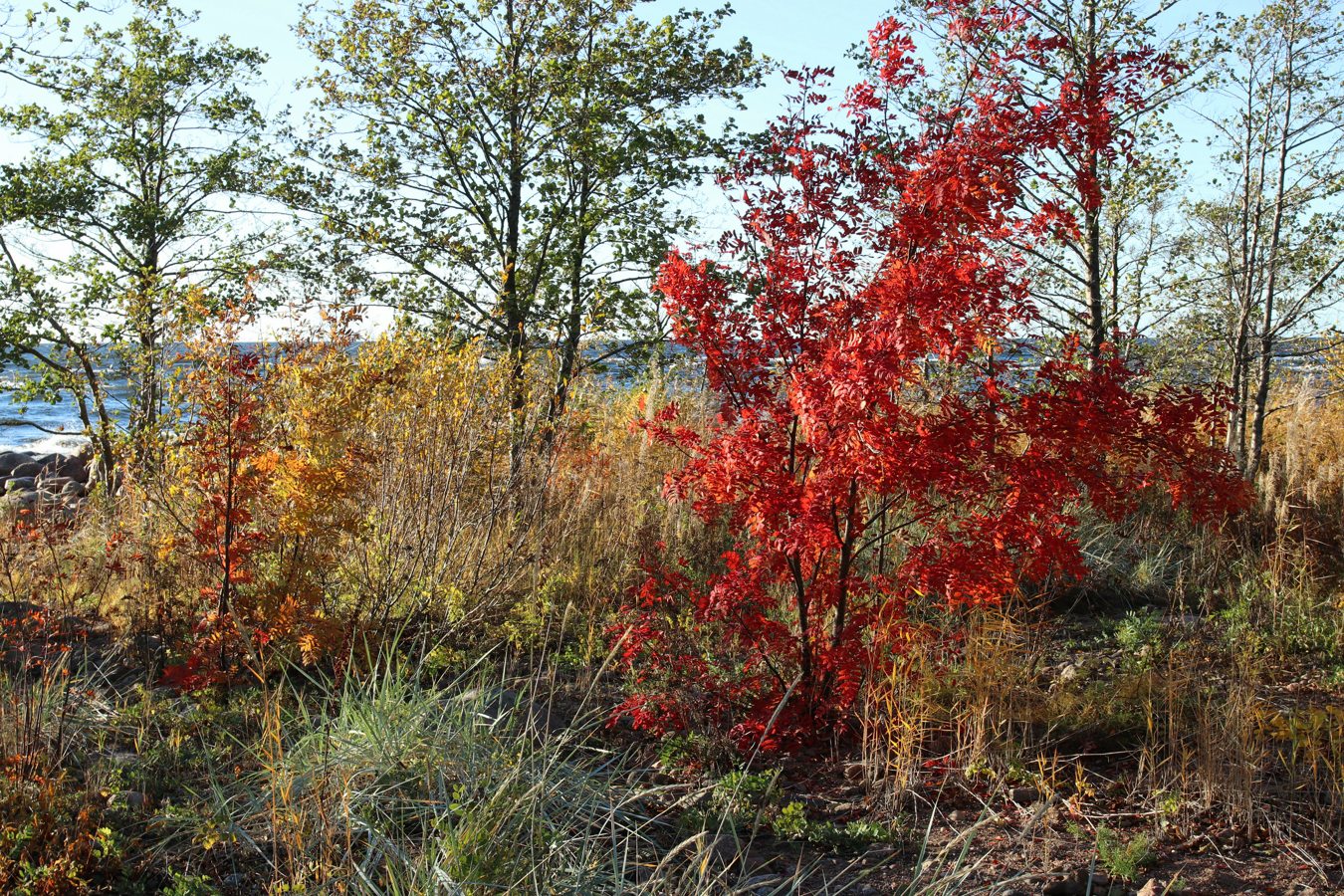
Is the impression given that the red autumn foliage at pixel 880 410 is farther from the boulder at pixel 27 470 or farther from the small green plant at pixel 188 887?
the boulder at pixel 27 470

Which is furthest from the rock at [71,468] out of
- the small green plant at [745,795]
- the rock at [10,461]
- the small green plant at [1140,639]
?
the small green plant at [1140,639]

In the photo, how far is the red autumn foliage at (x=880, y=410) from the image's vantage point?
3785mm

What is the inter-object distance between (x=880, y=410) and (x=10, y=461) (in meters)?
20.9

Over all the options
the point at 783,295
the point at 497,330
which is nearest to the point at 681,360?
the point at 497,330

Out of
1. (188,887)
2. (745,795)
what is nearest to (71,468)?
(188,887)

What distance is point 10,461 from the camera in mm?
19609

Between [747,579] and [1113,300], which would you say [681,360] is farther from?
[747,579]

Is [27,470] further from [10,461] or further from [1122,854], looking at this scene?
[1122,854]

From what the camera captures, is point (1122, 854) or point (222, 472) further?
point (222, 472)

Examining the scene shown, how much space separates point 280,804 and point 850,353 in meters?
2.53

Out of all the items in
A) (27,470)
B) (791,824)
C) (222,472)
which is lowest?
(791,824)

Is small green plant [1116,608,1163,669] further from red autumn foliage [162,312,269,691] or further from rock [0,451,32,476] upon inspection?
rock [0,451,32,476]

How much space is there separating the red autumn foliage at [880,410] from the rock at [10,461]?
1901cm

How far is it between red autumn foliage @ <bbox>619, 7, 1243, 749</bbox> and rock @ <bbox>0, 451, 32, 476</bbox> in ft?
62.4
